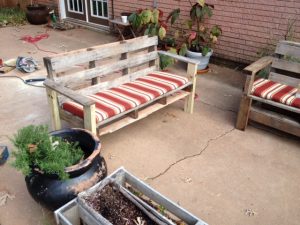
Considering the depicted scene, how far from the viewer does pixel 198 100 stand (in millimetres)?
4137

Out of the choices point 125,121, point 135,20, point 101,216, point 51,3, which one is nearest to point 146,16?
point 135,20

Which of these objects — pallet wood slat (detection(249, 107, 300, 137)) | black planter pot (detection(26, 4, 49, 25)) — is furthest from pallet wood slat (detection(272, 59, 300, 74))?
black planter pot (detection(26, 4, 49, 25))

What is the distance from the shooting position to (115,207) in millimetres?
1947

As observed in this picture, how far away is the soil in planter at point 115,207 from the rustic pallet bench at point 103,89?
27.6 inches

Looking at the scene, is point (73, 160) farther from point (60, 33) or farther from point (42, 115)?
point (60, 33)

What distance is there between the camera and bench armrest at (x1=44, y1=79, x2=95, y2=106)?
2.45 metres

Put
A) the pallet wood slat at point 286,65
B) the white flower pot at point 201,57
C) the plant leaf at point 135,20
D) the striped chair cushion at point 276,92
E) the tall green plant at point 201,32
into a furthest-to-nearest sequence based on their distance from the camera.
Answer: the plant leaf at point 135,20
the white flower pot at point 201,57
the tall green plant at point 201,32
the pallet wood slat at point 286,65
the striped chair cushion at point 276,92

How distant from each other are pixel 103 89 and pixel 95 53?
→ 1.29 ft

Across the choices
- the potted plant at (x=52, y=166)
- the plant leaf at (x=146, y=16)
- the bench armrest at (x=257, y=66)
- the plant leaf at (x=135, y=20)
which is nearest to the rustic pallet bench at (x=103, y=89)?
the potted plant at (x=52, y=166)

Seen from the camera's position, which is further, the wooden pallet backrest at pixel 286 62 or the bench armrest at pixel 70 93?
the wooden pallet backrest at pixel 286 62

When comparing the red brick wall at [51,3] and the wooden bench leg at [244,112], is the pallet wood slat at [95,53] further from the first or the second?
the red brick wall at [51,3]

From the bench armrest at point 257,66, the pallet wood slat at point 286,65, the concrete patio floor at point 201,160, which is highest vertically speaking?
the bench armrest at point 257,66

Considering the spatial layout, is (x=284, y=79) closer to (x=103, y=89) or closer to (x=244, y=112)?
(x=244, y=112)

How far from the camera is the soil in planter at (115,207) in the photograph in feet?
6.20
